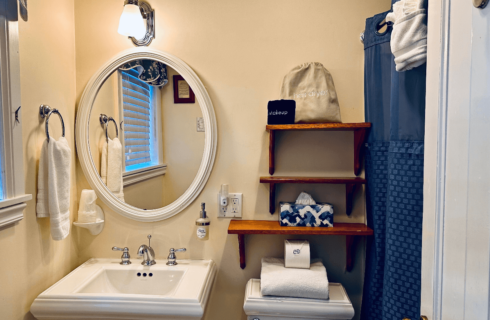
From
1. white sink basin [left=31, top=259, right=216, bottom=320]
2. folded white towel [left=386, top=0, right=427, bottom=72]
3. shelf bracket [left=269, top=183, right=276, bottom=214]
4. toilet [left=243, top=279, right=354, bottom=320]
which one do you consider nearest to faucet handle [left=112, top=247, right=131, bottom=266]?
white sink basin [left=31, top=259, right=216, bottom=320]

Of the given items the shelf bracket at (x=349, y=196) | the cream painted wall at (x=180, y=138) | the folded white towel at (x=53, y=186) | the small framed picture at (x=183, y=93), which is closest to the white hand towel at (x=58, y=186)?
the folded white towel at (x=53, y=186)

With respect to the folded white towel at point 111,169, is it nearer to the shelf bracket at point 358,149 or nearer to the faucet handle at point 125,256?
the faucet handle at point 125,256

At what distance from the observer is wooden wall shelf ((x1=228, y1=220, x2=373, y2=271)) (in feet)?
4.65

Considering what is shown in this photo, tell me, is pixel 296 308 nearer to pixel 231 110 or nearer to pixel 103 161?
pixel 231 110

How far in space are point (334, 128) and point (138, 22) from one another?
0.99m

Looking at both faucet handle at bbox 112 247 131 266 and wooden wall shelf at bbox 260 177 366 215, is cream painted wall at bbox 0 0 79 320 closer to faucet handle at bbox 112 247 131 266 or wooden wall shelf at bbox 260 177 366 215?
faucet handle at bbox 112 247 131 266

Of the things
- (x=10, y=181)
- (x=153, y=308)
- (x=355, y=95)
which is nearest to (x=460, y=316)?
(x=153, y=308)

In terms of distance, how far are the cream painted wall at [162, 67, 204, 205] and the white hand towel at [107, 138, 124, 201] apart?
0.23m

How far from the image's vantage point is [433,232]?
2.42 ft

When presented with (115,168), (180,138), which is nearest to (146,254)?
(115,168)

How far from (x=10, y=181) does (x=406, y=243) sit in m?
1.35

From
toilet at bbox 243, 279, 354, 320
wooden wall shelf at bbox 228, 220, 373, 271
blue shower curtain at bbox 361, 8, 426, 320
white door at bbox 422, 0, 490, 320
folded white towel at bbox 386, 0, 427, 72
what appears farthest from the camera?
wooden wall shelf at bbox 228, 220, 373, 271

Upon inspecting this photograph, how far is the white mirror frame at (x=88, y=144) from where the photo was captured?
5.09ft

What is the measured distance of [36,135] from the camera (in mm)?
1320
